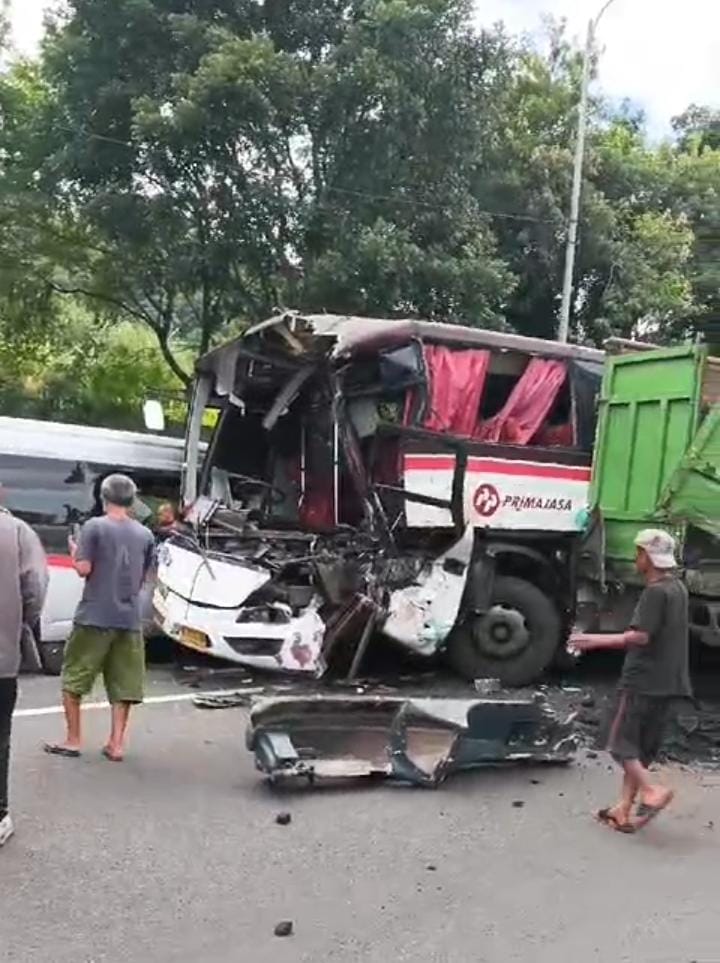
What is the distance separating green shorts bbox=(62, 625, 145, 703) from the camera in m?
6.16

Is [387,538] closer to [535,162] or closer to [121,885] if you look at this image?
[121,885]

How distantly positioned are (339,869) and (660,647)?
1812 mm

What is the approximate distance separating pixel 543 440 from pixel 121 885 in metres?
5.53

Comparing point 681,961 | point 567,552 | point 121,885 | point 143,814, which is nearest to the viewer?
point 681,961

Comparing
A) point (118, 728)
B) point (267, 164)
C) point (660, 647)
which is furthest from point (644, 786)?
point (267, 164)

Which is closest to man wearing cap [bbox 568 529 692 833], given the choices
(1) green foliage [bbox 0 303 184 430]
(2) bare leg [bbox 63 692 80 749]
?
(2) bare leg [bbox 63 692 80 749]

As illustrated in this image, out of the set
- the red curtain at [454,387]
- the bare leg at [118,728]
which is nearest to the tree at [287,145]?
the red curtain at [454,387]

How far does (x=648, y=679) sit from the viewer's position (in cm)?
543

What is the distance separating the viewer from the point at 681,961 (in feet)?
13.0

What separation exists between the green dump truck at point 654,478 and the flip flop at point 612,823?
99.4 inches

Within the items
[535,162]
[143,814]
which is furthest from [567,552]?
[535,162]

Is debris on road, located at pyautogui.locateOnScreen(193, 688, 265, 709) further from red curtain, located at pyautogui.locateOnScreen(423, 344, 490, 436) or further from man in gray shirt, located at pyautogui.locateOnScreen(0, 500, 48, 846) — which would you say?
man in gray shirt, located at pyautogui.locateOnScreen(0, 500, 48, 846)

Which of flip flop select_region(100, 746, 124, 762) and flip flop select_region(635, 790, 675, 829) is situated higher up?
flip flop select_region(635, 790, 675, 829)

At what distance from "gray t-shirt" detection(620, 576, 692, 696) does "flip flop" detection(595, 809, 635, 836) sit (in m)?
0.62
